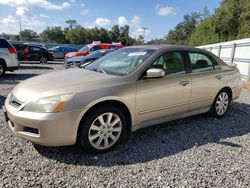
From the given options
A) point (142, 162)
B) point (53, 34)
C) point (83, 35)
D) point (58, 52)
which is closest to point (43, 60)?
point (58, 52)

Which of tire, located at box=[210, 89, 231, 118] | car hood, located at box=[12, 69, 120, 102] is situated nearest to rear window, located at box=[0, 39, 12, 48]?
car hood, located at box=[12, 69, 120, 102]

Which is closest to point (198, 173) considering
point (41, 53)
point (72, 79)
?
point (72, 79)

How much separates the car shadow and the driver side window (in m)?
1.07

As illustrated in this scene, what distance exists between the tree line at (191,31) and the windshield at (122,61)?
63.4 feet

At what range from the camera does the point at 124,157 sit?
291cm

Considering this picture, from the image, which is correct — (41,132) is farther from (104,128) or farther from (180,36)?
(180,36)

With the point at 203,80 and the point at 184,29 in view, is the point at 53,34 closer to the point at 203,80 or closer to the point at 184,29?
the point at 184,29

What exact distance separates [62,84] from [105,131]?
868 mm

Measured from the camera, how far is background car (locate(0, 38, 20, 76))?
335 inches

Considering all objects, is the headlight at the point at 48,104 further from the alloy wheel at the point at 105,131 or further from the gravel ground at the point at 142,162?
the gravel ground at the point at 142,162

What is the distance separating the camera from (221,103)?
15.1ft

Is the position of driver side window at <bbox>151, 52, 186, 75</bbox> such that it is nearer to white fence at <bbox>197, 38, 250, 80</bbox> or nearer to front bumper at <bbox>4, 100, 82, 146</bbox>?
front bumper at <bbox>4, 100, 82, 146</bbox>

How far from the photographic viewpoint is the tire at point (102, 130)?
280 cm

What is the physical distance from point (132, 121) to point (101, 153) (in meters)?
0.64
